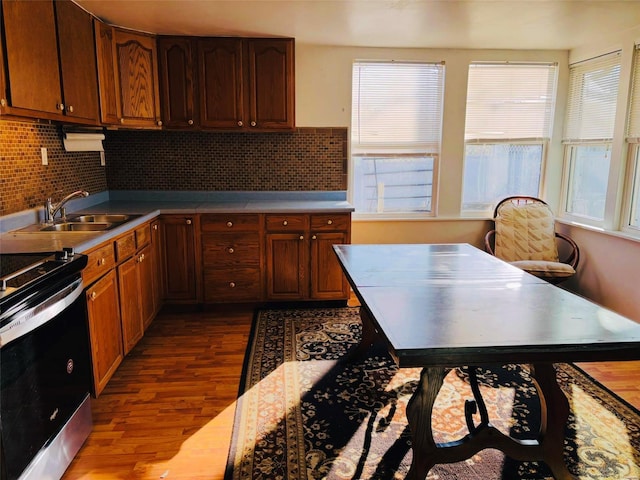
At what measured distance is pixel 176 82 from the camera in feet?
12.3

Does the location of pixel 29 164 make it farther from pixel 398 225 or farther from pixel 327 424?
pixel 398 225

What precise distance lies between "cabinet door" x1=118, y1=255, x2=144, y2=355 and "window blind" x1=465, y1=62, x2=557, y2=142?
10.6ft

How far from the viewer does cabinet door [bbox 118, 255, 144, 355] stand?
2807 millimetres

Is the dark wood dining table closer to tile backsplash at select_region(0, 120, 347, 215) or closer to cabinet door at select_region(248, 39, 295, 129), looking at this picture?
cabinet door at select_region(248, 39, 295, 129)

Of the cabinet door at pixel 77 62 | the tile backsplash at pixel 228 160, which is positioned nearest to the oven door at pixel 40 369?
the cabinet door at pixel 77 62

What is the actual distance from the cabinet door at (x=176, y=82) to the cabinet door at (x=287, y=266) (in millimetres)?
1221

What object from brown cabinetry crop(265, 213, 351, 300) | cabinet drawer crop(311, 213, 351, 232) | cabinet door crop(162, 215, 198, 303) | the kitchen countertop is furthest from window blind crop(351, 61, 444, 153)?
cabinet door crop(162, 215, 198, 303)

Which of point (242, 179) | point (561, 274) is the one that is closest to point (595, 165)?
point (561, 274)

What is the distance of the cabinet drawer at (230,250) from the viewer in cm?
374

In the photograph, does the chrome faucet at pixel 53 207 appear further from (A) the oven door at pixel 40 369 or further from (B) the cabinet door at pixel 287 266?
(B) the cabinet door at pixel 287 266

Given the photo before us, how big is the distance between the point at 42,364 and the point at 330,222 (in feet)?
7.91

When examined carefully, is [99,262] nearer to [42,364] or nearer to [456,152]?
[42,364]

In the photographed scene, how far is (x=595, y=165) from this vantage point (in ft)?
13.6

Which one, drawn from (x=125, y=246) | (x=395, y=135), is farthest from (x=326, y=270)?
(x=125, y=246)
